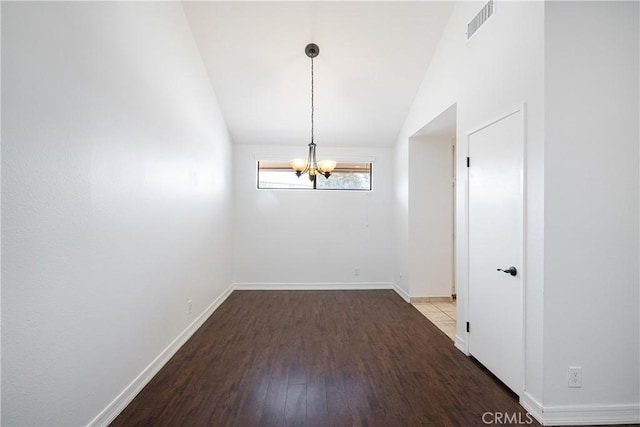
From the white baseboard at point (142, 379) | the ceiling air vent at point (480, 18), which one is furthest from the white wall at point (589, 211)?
the white baseboard at point (142, 379)

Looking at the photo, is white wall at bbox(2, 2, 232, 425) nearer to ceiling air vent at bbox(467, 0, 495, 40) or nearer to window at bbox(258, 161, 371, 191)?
window at bbox(258, 161, 371, 191)

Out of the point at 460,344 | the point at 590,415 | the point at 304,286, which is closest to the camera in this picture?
the point at 590,415

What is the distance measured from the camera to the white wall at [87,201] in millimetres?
1301

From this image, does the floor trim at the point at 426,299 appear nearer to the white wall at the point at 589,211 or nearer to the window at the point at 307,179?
the window at the point at 307,179

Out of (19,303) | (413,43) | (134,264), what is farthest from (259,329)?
(413,43)

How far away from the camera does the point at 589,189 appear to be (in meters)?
1.91

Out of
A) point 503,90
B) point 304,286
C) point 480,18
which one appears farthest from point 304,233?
point 480,18

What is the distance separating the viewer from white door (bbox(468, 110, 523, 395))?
2.15 m

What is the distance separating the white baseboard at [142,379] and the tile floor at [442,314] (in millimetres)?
2903

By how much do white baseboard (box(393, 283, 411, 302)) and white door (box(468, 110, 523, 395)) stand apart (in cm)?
181

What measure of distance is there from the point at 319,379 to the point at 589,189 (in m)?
2.38

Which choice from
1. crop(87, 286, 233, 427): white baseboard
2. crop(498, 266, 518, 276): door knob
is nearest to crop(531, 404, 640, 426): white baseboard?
crop(498, 266, 518, 276): door knob

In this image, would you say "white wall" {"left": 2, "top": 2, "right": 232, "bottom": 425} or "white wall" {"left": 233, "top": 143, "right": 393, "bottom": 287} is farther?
"white wall" {"left": 233, "top": 143, "right": 393, "bottom": 287}

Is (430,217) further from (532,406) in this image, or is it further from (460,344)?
(532,406)
